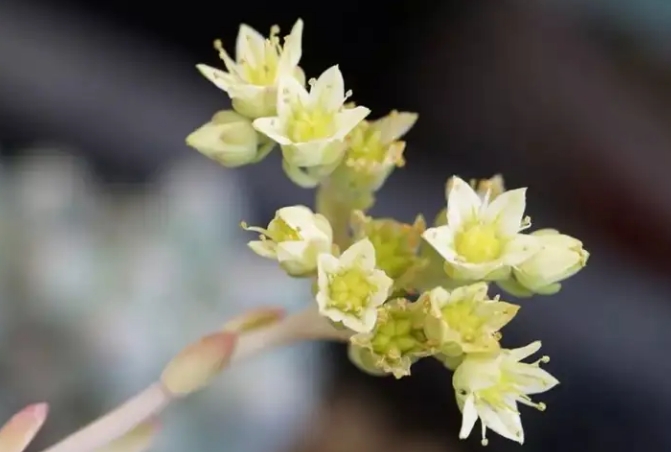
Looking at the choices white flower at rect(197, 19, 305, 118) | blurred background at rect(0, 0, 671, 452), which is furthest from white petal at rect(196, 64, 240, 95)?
blurred background at rect(0, 0, 671, 452)

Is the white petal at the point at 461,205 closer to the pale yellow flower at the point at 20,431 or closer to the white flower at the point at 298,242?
the white flower at the point at 298,242

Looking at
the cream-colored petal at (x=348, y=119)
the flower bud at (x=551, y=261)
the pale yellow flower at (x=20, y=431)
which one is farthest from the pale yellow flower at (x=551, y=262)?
the pale yellow flower at (x=20, y=431)

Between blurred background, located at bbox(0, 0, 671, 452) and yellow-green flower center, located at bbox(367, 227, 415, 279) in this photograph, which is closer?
yellow-green flower center, located at bbox(367, 227, 415, 279)

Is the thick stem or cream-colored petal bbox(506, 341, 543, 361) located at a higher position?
cream-colored petal bbox(506, 341, 543, 361)

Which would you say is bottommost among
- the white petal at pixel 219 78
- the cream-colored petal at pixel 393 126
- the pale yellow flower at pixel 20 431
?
the pale yellow flower at pixel 20 431

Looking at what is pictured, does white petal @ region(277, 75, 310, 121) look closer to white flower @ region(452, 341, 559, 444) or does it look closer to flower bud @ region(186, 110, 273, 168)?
flower bud @ region(186, 110, 273, 168)

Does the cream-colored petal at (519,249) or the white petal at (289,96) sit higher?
the white petal at (289,96)

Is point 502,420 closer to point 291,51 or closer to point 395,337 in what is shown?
point 395,337

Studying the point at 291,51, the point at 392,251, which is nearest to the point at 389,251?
the point at 392,251

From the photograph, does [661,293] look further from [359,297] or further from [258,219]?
[359,297]
